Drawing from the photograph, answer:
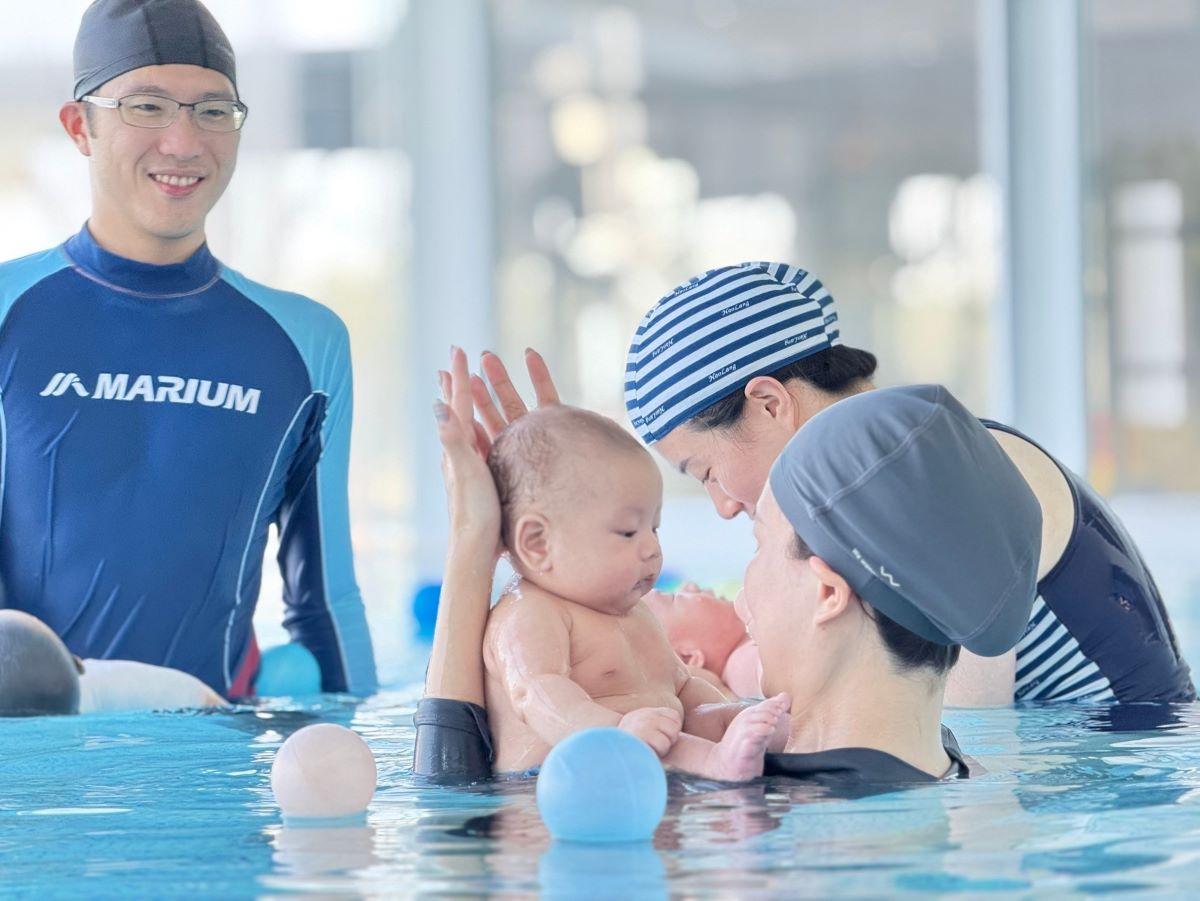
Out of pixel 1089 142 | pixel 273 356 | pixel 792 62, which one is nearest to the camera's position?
pixel 273 356

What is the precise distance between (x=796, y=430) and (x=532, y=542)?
64 centimetres

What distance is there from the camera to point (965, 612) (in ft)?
7.32

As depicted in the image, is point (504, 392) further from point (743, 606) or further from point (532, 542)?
point (743, 606)

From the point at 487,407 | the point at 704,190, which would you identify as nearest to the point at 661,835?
the point at 487,407

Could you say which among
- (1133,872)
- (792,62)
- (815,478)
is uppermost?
(792,62)

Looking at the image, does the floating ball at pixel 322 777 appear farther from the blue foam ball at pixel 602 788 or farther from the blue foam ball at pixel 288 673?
the blue foam ball at pixel 288 673

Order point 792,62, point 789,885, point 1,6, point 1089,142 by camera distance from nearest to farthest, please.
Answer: point 789,885 → point 1,6 → point 1089,142 → point 792,62

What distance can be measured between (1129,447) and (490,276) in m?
4.12

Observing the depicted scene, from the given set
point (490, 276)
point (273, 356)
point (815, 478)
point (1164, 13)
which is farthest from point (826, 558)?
point (1164, 13)

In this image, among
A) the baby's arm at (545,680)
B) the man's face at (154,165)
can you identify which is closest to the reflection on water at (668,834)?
the baby's arm at (545,680)

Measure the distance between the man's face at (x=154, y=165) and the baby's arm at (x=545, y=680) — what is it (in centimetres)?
157

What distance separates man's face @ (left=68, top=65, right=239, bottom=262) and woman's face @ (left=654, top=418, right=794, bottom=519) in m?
1.32

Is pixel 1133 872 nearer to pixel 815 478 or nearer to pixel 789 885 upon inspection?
pixel 789 885

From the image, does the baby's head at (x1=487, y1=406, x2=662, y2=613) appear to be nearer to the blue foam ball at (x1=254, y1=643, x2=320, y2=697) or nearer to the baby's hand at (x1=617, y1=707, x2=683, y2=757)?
the baby's hand at (x1=617, y1=707, x2=683, y2=757)
